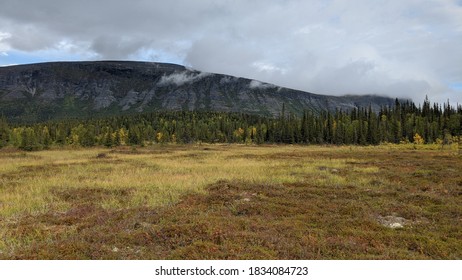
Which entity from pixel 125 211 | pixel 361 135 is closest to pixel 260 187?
pixel 125 211

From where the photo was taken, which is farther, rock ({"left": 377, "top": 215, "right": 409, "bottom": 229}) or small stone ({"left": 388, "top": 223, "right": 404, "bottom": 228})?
rock ({"left": 377, "top": 215, "right": 409, "bottom": 229})

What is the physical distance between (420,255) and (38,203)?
1585 cm

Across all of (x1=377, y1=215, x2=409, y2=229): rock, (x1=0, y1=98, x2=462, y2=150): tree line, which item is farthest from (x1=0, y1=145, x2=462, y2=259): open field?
(x1=0, y1=98, x2=462, y2=150): tree line

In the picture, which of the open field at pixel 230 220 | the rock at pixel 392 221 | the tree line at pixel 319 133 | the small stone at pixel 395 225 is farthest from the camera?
the tree line at pixel 319 133

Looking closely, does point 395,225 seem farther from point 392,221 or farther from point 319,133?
point 319,133

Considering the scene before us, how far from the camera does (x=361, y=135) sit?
109m

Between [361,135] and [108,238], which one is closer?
[108,238]

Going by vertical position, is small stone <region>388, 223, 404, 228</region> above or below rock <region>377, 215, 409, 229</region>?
above

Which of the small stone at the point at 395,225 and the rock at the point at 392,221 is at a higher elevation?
the small stone at the point at 395,225

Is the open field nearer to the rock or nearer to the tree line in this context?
the rock

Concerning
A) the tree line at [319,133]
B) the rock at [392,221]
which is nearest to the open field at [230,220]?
the rock at [392,221]

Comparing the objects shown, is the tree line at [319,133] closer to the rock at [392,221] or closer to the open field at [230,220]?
the open field at [230,220]
